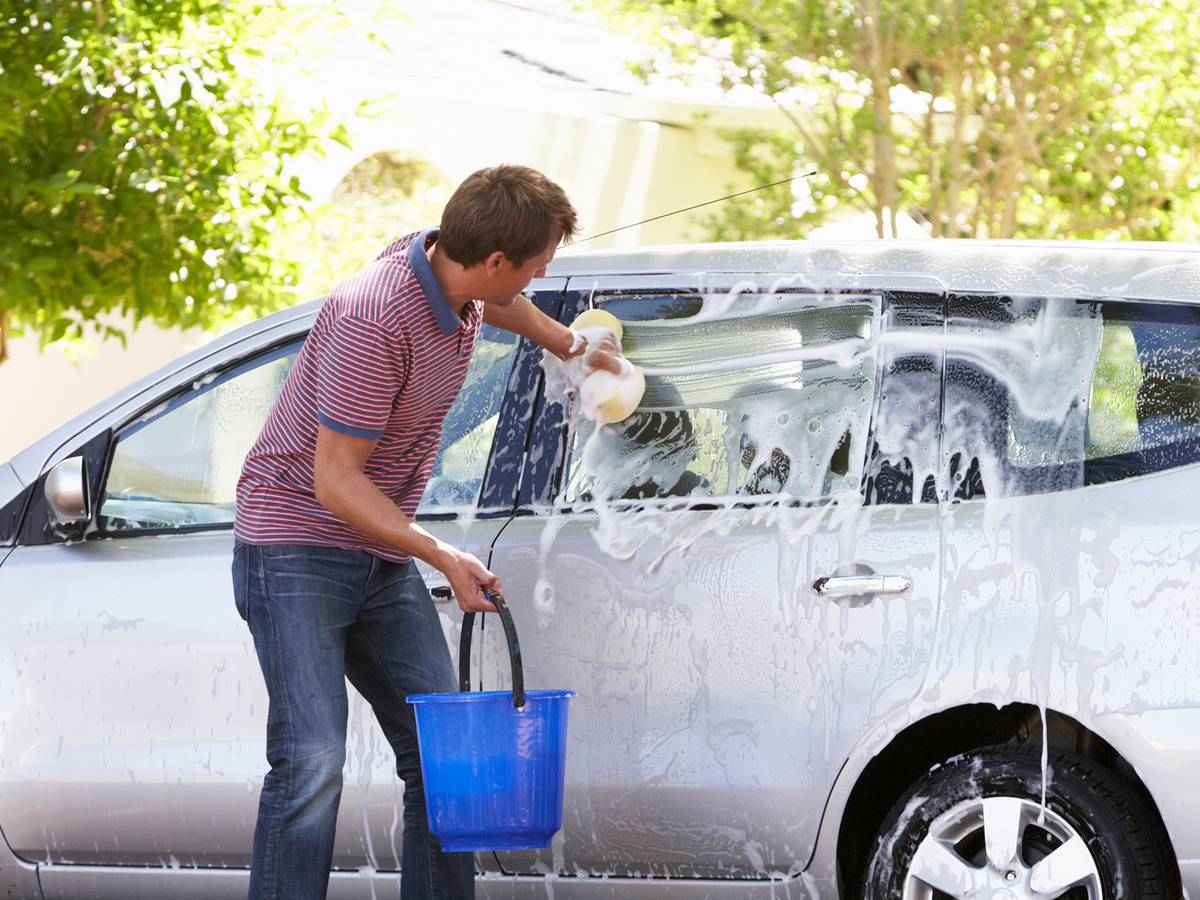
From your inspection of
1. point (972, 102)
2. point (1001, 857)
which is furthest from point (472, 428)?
point (972, 102)

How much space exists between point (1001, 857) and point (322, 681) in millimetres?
1378

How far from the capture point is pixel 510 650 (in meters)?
3.39

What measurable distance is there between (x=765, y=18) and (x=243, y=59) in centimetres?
452

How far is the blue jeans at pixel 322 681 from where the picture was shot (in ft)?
11.1

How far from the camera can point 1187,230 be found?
34.8 ft

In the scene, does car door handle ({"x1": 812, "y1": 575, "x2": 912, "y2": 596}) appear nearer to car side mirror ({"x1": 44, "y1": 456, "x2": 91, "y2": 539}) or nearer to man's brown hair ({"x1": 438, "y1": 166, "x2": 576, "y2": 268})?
man's brown hair ({"x1": 438, "y1": 166, "x2": 576, "y2": 268})

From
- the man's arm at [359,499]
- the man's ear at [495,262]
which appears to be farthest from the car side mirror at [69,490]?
the man's ear at [495,262]

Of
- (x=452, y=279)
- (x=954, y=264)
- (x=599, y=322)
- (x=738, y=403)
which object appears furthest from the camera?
(x=599, y=322)

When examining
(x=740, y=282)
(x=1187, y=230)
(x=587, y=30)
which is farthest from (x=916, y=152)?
(x=740, y=282)

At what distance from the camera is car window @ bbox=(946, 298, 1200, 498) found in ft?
11.4

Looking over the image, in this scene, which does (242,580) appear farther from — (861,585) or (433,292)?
(861,585)

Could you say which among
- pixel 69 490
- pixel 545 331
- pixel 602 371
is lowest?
pixel 69 490

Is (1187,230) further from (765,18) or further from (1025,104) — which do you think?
(765,18)

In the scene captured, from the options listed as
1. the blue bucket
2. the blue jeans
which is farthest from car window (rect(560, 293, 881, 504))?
the blue bucket
